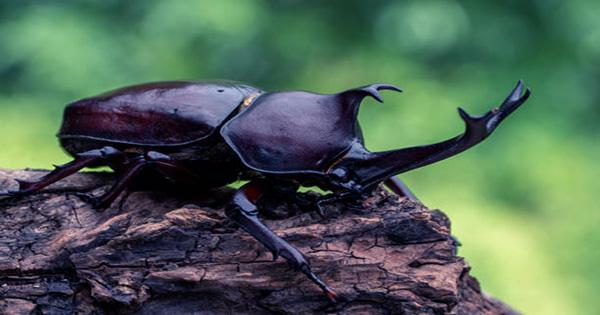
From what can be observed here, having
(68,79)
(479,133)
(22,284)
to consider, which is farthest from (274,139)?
(68,79)

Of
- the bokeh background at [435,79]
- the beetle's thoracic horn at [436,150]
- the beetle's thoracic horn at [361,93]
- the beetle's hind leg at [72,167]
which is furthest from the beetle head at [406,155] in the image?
the bokeh background at [435,79]

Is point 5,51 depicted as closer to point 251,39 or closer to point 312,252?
point 251,39

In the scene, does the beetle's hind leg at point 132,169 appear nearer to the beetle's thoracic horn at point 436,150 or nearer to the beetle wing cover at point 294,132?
the beetle wing cover at point 294,132

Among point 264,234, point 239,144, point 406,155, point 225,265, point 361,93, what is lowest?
point 225,265

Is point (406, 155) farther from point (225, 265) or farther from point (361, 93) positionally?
point (225, 265)

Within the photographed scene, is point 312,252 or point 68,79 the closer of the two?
point 312,252

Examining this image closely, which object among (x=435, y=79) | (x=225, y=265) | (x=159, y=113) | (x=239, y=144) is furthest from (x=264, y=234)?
(x=435, y=79)
